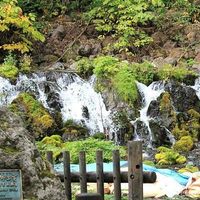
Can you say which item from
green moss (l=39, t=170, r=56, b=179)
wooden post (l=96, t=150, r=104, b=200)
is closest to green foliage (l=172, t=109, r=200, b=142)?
wooden post (l=96, t=150, r=104, b=200)

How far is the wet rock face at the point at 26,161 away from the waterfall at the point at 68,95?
10.5 m

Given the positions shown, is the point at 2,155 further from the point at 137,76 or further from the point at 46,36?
the point at 46,36

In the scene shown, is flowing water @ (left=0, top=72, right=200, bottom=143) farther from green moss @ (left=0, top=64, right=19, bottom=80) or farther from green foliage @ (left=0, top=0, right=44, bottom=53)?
green foliage @ (left=0, top=0, right=44, bottom=53)

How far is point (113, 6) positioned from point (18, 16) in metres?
5.11

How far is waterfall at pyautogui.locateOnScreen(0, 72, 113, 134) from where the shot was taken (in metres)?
15.0

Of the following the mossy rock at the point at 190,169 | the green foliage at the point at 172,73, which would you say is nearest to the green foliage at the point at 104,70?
the green foliage at the point at 172,73

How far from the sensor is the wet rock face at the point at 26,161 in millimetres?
3879

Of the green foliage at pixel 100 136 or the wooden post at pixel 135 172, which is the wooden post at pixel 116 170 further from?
the green foliage at pixel 100 136

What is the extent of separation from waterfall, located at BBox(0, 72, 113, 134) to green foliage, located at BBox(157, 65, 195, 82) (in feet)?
7.09

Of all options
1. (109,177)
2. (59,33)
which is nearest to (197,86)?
(59,33)

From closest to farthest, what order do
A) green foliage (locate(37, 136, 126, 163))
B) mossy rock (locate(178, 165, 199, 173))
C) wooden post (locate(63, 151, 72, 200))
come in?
wooden post (locate(63, 151, 72, 200)) → mossy rock (locate(178, 165, 199, 173)) → green foliage (locate(37, 136, 126, 163))

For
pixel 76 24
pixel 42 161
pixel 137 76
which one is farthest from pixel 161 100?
pixel 42 161

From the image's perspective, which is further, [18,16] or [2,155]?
[18,16]

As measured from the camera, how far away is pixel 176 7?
848 inches
